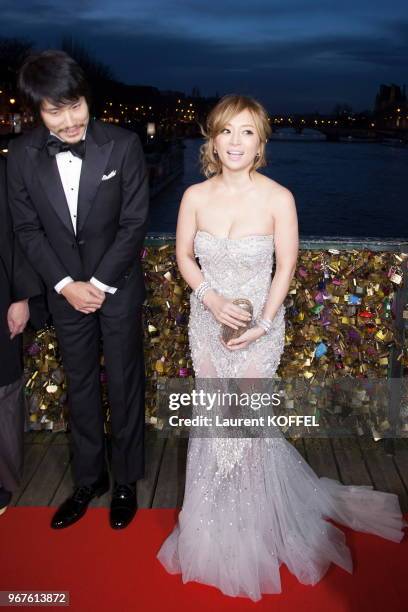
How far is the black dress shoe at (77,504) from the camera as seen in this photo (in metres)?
3.50

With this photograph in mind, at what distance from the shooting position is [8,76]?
224 ft

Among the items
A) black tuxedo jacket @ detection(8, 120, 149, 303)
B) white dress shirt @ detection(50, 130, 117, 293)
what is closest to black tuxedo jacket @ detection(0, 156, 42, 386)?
black tuxedo jacket @ detection(8, 120, 149, 303)

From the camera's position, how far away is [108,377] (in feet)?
11.4

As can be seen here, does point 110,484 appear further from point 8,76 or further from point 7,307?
point 8,76

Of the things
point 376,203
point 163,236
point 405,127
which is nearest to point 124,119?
point 376,203

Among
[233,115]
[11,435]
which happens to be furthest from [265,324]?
[11,435]

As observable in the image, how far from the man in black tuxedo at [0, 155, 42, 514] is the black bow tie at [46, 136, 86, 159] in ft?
1.10

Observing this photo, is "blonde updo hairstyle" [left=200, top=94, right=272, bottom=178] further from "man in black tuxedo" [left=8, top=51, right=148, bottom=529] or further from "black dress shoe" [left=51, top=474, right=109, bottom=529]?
"black dress shoe" [left=51, top=474, right=109, bottom=529]

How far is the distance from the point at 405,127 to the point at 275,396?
6049 inches

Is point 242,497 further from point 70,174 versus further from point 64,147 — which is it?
point 64,147

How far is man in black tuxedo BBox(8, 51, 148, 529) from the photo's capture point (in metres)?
2.92

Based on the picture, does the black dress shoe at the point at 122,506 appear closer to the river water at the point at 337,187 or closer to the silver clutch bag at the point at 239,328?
the silver clutch bag at the point at 239,328

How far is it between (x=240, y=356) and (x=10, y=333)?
1287mm

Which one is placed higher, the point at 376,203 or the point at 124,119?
the point at 124,119
